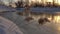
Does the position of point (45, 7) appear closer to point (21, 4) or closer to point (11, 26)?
point (21, 4)

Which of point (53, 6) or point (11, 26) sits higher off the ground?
point (11, 26)

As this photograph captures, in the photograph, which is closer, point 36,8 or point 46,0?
point 36,8

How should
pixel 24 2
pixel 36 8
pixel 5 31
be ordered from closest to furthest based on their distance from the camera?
1. pixel 5 31
2. pixel 36 8
3. pixel 24 2

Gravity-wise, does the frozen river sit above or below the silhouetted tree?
above

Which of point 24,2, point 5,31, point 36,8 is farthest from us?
point 24,2

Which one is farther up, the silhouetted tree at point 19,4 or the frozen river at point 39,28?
the frozen river at point 39,28

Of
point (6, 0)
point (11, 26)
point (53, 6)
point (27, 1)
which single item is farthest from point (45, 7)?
point (11, 26)

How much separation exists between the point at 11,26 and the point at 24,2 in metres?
14.1

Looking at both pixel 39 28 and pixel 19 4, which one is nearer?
pixel 39 28

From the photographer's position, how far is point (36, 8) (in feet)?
46.3

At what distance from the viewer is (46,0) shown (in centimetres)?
1547

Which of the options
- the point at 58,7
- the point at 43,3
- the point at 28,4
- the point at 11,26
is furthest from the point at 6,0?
the point at 11,26

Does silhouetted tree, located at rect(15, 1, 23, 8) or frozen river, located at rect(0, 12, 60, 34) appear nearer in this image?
frozen river, located at rect(0, 12, 60, 34)

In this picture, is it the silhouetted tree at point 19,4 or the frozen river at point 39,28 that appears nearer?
the frozen river at point 39,28
